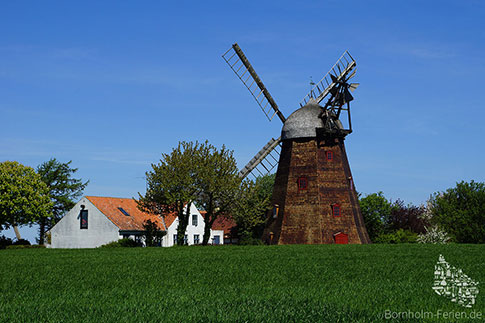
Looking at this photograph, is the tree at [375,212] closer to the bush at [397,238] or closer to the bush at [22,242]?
the bush at [397,238]

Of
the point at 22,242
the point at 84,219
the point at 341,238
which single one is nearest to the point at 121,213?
the point at 84,219

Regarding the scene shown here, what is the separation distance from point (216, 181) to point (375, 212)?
82.8ft

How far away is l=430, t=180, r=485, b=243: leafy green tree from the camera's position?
68.4 m

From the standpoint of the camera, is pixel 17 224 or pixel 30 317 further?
pixel 17 224

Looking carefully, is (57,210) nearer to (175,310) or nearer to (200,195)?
(200,195)

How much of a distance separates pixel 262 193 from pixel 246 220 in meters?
20.6

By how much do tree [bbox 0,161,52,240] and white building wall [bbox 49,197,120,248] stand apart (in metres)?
2.71

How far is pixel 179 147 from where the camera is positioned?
1953 inches

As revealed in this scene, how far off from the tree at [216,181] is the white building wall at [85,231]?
1216 centimetres

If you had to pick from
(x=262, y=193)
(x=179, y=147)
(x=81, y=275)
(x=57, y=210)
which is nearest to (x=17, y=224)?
(x=57, y=210)

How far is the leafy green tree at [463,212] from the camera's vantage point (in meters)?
68.4

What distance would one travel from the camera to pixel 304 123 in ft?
165

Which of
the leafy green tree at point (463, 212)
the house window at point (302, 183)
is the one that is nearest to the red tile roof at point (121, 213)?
the house window at point (302, 183)

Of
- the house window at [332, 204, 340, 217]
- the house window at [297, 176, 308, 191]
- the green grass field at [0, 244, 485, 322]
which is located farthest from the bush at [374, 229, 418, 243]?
the green grass field at [0, 244, 485, 322]
